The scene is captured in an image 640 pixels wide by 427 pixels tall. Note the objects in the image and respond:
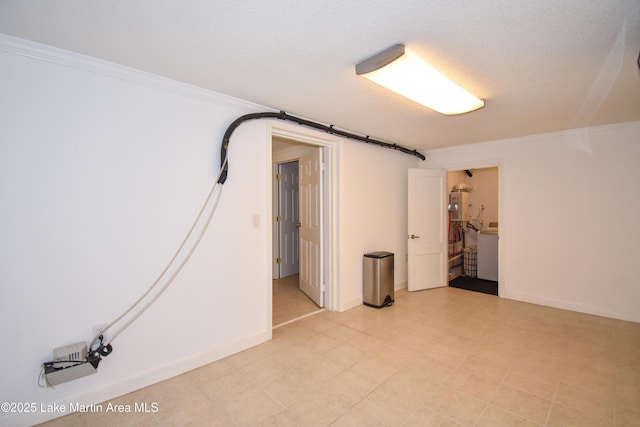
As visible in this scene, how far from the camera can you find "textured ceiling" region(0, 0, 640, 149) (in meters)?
1.40

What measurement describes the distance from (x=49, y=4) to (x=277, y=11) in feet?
3.59

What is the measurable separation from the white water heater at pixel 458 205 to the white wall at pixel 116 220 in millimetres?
4301

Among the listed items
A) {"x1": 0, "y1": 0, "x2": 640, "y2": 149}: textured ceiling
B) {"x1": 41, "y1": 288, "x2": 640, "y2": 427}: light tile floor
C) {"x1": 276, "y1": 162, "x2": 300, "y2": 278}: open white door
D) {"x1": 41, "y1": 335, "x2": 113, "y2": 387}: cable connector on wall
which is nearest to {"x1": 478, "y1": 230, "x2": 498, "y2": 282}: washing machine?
{"x1": 41, "y1": 288, "x2": 640, "y2": 427}: light tile floor

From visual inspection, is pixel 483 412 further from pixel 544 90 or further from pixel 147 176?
pixel 147 176

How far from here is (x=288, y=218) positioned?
5.45 metres

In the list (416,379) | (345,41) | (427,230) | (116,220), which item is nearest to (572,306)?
(427,230)

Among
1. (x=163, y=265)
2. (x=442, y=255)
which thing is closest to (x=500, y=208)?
(x=442, y=255)

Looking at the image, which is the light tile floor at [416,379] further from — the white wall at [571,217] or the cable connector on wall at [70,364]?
the white wall at [571,217]

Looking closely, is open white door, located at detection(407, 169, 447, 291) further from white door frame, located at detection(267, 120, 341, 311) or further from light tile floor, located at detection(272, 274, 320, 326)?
light tile floor, located at detection(272, 274, 320, 326)

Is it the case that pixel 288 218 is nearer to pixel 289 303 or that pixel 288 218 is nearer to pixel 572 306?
pixel 289 303

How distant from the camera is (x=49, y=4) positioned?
1.37 meters

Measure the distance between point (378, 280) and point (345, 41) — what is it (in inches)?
113

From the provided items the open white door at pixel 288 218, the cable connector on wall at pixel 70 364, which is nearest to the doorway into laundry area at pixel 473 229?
the open white door at pixel 288 218

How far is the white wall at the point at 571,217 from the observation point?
10.9 ft
